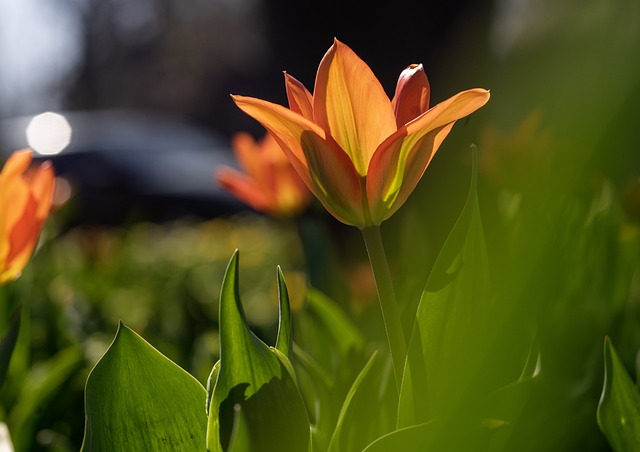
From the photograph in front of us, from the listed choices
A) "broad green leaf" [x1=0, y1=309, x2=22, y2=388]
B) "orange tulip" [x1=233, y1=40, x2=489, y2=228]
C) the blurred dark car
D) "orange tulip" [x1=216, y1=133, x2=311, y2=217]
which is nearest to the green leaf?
"orange tulip" [x1=233, y1=40, x2=489, y2=228]

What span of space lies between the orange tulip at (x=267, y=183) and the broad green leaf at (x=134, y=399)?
3.61 feet

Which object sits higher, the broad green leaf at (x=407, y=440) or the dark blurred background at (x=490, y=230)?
the dark blurred background at (x=490, y=230)

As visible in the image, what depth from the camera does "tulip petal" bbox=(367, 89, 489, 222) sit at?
66cm

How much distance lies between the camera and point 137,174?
10938 millimetres

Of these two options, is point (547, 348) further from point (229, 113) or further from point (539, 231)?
point (229, 113)

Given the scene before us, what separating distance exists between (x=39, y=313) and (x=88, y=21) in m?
25.8

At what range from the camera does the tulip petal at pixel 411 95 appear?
2.33 feet

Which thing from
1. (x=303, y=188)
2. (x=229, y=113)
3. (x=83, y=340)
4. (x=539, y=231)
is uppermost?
(x=229, y=113)

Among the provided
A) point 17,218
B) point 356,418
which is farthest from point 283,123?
point 17,218

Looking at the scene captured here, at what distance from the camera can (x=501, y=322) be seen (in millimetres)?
674

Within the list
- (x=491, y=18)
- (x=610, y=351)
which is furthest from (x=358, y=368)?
(x=491, y=18)

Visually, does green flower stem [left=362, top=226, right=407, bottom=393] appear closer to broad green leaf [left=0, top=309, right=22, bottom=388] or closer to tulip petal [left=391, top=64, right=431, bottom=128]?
tulip petal [left=391, top=64, right=431, bottom=128]

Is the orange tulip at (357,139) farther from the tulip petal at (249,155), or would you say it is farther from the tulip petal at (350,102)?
the tulip petal at (249,155)

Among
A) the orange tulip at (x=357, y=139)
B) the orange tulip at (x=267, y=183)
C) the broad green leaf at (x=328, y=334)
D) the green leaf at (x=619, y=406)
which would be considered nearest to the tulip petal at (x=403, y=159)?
the orange tulip at (x=357, y=139)
